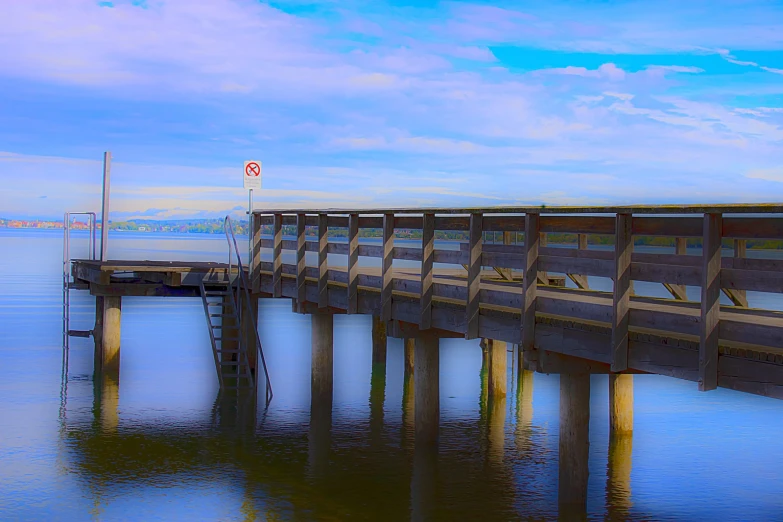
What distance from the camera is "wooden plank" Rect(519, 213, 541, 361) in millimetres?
10516

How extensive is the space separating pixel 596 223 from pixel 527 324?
140 cm

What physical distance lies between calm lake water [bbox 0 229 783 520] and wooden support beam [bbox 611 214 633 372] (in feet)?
10.9

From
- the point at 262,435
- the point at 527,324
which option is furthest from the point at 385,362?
the point at 527,324

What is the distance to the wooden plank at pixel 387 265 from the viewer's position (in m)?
13.7

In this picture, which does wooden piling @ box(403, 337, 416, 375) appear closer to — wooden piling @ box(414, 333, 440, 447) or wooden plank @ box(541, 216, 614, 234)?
wooden piling @ box(414, 333, 440, 447)

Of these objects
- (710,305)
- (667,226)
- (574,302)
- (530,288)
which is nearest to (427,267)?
(530,288)

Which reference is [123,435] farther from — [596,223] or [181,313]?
[181,313]

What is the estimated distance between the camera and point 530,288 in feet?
34.5

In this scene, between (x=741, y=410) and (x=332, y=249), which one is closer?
(x=332, y=249)

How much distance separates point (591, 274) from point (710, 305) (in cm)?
175

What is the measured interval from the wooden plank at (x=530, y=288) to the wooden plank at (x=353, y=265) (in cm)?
475

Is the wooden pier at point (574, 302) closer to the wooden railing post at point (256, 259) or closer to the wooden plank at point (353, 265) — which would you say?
the wooden plank at point (353, 265)

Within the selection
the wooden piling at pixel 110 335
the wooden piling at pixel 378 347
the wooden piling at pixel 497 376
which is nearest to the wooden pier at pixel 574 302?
the wooden piling at pixel 497 376

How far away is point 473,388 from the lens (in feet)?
70.6
